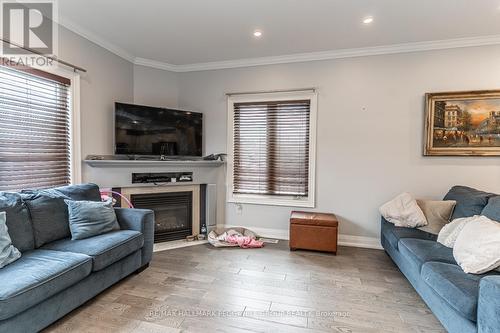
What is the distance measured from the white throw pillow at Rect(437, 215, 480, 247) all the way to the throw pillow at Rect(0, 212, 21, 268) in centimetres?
350

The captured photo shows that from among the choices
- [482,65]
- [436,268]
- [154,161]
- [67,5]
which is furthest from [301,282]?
[67,5]

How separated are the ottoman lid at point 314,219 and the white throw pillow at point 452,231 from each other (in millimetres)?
1113

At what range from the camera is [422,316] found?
2.04 meters

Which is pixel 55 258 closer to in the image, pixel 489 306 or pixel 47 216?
pixel 47 216

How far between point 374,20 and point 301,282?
285 cm

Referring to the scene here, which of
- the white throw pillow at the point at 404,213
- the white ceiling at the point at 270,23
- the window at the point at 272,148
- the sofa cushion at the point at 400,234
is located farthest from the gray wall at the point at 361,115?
the sofa cushion at the point at 400,234

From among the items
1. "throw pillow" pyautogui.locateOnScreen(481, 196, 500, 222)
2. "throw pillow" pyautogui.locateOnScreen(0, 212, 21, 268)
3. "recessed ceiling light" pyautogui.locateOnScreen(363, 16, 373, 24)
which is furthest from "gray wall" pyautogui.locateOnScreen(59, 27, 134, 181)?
"throw pillow" pyautogui.locateOnScreen(481, 196, 500, 222)

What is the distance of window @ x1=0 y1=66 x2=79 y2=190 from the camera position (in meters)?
2.38

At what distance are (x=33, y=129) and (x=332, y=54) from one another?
3687 millimetres

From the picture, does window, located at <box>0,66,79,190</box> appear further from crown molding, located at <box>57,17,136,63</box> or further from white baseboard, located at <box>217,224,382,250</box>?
white baseboard, located at <box>217,224,382,250</box>

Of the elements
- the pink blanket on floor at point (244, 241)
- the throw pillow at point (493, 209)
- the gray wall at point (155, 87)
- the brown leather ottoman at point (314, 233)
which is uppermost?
the gray wall at point (155, 87)

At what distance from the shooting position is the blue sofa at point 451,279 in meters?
1.37

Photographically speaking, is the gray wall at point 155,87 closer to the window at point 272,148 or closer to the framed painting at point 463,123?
the window at point 272,148

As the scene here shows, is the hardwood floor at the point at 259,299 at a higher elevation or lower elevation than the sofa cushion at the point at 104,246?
lower
